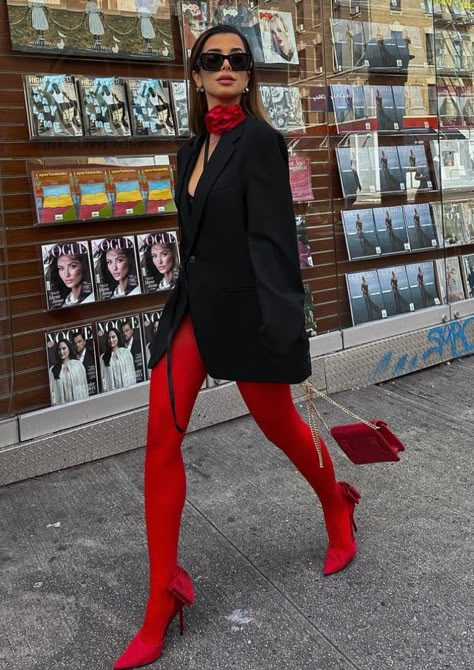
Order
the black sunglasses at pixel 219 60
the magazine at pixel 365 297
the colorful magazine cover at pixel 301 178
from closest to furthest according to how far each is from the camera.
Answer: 1. the black sunglasses at pixel 219 60
2. the colorful magazine cover at pixel 301 178
3. the magazine at pixel 365 297

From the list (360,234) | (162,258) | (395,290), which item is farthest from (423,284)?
(162,258)

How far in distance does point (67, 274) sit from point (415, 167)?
316cm

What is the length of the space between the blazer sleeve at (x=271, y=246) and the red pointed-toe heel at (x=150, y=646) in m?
0.89

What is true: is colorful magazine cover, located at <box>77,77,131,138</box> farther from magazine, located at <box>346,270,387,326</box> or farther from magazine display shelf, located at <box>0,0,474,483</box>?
magazine, located at <box>346,270,387,326</box>

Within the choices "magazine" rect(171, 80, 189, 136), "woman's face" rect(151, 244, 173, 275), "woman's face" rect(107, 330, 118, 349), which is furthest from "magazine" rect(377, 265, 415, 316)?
"woman's face" rect(107, 330, 118, 349)

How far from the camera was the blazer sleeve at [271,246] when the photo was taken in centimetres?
236

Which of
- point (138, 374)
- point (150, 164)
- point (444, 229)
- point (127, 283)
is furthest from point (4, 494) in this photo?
point (444, 229)

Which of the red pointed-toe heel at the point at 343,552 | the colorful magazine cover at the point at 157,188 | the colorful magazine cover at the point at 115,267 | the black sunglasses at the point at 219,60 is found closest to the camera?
the black sunglasses at the point at 219,60

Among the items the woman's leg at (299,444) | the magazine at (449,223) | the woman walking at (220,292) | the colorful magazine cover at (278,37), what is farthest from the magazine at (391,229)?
the woman walking at (220,292)

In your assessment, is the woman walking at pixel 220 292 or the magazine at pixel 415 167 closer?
the woman walking at pixel 220 292

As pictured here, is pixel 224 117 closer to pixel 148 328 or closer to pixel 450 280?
pixel 148 328

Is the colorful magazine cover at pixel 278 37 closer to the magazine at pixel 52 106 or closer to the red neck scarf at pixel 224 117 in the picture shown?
the magazine at pixel 52 106

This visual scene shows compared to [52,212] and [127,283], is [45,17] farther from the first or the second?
[127,283]

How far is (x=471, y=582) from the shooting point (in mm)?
2861
